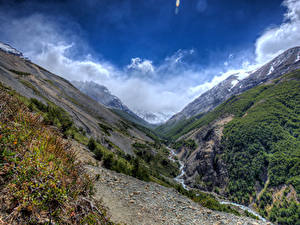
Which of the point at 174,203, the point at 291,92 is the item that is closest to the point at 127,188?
the point at 174,203

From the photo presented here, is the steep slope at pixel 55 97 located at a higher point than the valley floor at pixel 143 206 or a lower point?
higher

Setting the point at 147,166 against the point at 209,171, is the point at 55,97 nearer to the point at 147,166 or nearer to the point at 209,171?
the point at 147,166

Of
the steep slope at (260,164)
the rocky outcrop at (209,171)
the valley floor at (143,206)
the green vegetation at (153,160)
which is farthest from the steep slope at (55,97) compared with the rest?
the steep slope at (260,164)

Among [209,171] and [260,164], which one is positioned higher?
[260,164]

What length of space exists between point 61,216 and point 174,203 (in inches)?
293

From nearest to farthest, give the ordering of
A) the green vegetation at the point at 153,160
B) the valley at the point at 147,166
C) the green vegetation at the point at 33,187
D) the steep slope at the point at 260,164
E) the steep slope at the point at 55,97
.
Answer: the green vegetation at the point at 33,187 < the valley at the point at 147,166 < the steep slope at the point at 55,97 < the steep slope at the point at 260,164 < the green vegetation at the point at 153,160

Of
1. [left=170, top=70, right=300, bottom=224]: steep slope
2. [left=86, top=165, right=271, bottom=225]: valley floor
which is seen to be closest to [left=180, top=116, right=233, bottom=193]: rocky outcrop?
[left=170, top=70, right=300, bottom=224]: steep slope

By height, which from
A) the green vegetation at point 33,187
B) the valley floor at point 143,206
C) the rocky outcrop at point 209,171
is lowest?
the rocky outcrop at point 209,171

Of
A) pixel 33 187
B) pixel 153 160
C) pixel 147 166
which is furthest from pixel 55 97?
pixel 33 187

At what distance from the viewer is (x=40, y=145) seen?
14.0ft

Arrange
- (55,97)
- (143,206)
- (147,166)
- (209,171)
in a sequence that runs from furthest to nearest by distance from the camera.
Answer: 1. (209,171)
2. (55,97)
3. (147,166)
4. (143,206)

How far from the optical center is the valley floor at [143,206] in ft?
21.7

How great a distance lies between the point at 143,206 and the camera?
295 inches

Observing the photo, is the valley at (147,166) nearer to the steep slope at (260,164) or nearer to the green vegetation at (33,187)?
the green vegetation at (33,187)
